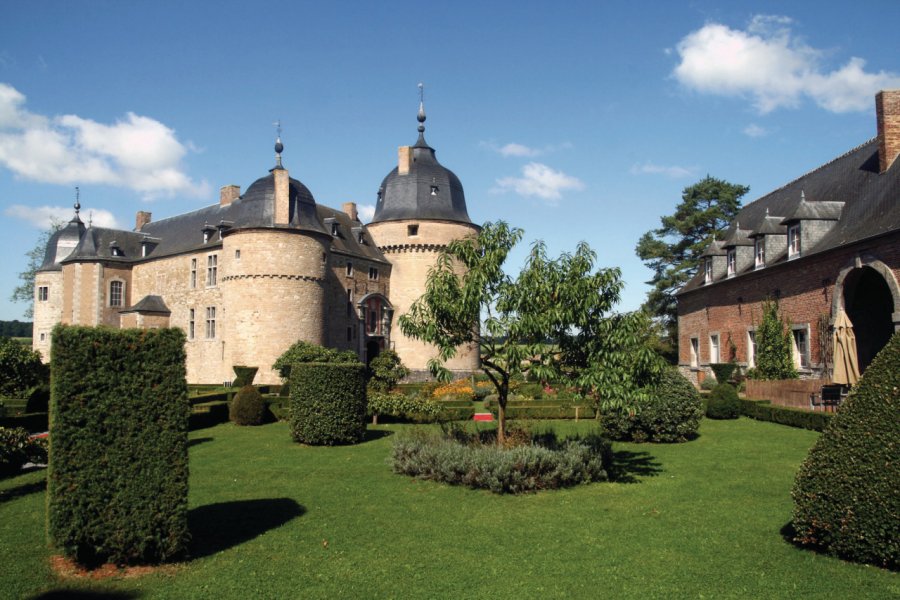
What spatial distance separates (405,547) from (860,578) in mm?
4513

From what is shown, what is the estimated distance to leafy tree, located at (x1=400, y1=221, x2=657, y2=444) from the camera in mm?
10156

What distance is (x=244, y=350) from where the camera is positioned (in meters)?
32.5

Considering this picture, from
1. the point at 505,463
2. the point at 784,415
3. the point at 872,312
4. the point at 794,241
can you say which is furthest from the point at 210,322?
the point at 872,312

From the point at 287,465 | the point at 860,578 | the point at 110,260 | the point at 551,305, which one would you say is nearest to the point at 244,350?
the point at 110,260

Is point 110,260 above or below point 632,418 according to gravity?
above

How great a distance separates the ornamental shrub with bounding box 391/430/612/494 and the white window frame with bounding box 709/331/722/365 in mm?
18927

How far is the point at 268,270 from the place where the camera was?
3269 cm

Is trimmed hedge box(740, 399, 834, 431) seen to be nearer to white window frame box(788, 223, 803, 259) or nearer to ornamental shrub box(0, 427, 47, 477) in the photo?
white window frame box(788, 223, 803, 259)

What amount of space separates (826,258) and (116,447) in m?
20.8

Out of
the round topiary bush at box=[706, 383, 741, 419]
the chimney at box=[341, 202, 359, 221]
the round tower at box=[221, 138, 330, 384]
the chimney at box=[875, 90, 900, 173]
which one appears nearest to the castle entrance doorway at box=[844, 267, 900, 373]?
the chimney at box=[875, 90, 900, 173]

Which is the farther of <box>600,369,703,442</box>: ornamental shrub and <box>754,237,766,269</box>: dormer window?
<box>754,237,766,269</box>: dormer window

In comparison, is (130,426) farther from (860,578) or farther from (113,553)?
(860,578)

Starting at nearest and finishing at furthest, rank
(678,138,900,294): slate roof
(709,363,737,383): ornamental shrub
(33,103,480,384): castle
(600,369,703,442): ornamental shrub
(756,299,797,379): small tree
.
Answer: (600,369,703,442): ornamental shrub
(678,138,900,294): slate roof
(756,299,797,379): small tree
(709,363,737,383): ornamental shrub
(33,103,480,384): castle

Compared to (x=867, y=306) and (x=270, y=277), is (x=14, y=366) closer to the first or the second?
(x=270, y=277)
